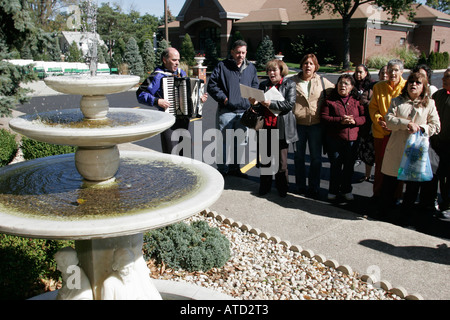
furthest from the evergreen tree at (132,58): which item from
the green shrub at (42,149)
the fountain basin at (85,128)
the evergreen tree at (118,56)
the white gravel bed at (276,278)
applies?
the fountain basin at (85,128)

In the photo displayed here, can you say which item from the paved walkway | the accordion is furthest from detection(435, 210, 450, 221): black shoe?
the accordion

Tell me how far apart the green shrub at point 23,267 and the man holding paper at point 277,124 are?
3.43 m

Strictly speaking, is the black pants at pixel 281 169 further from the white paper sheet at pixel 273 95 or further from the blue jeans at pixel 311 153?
the white paper sheet at pixel 273 95

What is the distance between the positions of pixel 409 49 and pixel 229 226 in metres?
42.0

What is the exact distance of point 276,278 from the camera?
14.5 feet

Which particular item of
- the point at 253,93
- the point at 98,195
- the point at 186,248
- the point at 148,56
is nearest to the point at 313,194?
the point at 253,93

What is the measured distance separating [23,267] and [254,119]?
3760mm

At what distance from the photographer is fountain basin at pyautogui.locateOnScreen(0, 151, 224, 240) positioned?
105 inches

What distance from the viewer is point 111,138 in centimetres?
312

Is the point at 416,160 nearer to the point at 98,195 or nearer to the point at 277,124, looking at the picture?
the point at 277,124

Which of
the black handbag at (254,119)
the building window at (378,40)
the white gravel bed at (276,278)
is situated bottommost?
the white gravel bed at (276,278)

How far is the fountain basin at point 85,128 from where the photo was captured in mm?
3004

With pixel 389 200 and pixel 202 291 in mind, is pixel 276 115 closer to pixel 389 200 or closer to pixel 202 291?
pixel 389 200
